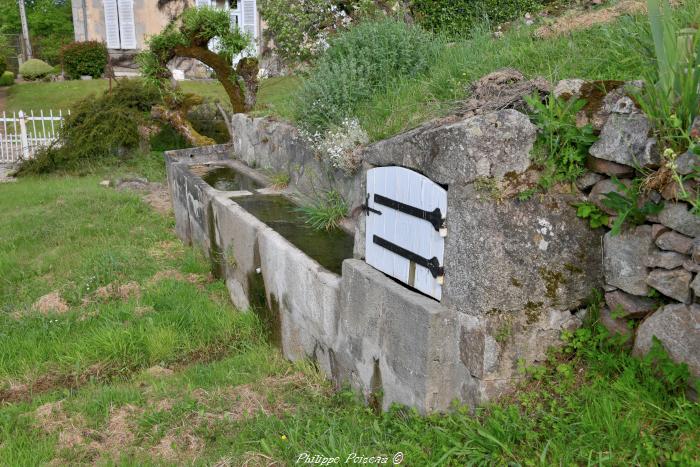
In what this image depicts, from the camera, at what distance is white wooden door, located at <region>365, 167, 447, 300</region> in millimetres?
3025

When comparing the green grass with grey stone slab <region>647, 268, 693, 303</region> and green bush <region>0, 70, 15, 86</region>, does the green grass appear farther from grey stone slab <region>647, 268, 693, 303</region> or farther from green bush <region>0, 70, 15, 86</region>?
green bush <region>0, 70, 15, 86</region>

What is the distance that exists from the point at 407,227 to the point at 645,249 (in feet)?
3.88

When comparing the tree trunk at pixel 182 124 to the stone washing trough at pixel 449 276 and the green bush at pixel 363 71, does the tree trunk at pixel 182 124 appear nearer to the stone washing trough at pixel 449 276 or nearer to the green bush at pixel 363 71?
the green bush at pixel 363 71

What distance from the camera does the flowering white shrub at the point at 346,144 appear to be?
5168 millimetres

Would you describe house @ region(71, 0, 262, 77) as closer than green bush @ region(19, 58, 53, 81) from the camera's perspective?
Yes

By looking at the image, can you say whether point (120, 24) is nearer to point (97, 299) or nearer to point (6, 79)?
point (6, 79)

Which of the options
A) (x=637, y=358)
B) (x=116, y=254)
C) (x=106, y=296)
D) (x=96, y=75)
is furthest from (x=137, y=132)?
(x=637, y=358)

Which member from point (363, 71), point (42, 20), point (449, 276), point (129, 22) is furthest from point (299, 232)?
point (42, 20)

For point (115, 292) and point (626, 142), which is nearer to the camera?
point (626, 142)

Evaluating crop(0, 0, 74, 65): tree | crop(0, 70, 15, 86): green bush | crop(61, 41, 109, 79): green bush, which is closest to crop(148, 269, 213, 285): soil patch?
crop(61, 41, 109, 79): green bush

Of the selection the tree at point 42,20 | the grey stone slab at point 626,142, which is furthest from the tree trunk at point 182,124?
the tree at point 42,20

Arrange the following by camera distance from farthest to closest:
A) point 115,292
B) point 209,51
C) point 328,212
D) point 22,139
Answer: point 22,139
point 209,51
point 115,292
point 328,212

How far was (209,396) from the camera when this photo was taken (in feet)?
12.6

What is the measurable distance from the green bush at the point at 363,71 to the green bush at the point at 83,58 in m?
17.7
